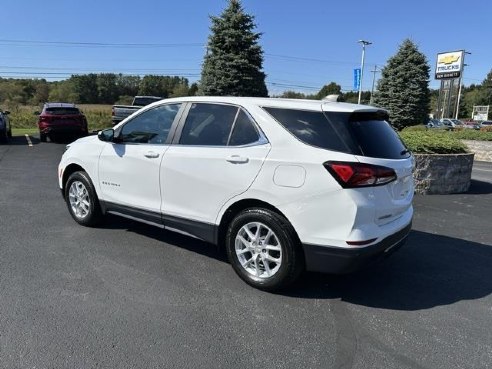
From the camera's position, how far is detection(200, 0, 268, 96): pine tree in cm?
1934

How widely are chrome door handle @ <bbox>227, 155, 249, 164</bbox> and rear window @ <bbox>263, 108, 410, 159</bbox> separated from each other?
456 millimetres

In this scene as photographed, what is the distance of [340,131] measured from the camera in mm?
3494

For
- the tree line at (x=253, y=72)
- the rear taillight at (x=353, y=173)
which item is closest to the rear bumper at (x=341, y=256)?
the rear taillight at (x=353, y=173)

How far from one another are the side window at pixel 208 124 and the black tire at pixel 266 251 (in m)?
0.80

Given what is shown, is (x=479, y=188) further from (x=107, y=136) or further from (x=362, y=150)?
(x=107, y=136)

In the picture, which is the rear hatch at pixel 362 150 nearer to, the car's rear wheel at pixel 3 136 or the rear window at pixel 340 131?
the rear window at pixel 340 131

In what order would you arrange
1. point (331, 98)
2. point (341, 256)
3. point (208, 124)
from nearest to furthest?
point (341, 256), point (208, 124), point (331, 98)

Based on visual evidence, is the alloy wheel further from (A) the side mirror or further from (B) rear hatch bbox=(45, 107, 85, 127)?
(B) rear hatch bbox=(45, 107, 85, 127)

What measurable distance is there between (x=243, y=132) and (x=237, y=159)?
28 cm

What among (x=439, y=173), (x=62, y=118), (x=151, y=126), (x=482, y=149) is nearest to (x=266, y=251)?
(x=151, y=126)

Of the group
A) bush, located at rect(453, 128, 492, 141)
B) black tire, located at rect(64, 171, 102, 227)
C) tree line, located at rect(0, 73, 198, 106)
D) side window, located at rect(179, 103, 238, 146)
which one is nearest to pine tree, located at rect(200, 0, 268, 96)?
bush, located at rect(453, 128, 492, 141)

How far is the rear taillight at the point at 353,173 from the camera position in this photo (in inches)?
131

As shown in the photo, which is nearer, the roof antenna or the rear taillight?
the rear taillight

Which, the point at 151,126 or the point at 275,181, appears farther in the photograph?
the point at 151,126
